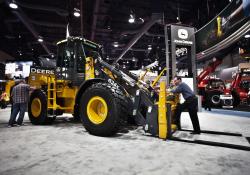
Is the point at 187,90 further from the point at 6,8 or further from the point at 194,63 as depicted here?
the point at 6,8

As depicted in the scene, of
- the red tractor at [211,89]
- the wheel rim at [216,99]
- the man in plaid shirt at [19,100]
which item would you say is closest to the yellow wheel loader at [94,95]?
the man in plaid shirt at [19,100]

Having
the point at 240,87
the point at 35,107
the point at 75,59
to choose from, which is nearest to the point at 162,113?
the point at 75,59

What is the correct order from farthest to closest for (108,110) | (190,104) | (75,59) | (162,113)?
(75,59), (190,104), (108,110), (162,113)

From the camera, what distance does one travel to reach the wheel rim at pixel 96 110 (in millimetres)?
4312

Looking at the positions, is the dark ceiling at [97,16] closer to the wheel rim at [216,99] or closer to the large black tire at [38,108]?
the wheel rim at [216,99]

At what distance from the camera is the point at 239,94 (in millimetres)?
10828

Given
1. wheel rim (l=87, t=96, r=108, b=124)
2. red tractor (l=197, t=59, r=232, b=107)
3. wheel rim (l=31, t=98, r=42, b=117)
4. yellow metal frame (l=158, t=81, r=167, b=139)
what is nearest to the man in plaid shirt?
wheel rim (l=31, t=98, r=42, b=117)

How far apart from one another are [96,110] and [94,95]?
1.40 feet

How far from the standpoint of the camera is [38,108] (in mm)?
6211

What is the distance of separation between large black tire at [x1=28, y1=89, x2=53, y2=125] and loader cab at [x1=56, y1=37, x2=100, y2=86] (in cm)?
84

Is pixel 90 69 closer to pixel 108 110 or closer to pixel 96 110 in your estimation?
pixel 96 110

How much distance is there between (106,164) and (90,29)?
41.3 ft

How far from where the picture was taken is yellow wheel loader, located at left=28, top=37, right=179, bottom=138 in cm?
409

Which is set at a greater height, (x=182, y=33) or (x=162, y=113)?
(x=182, y=33)
